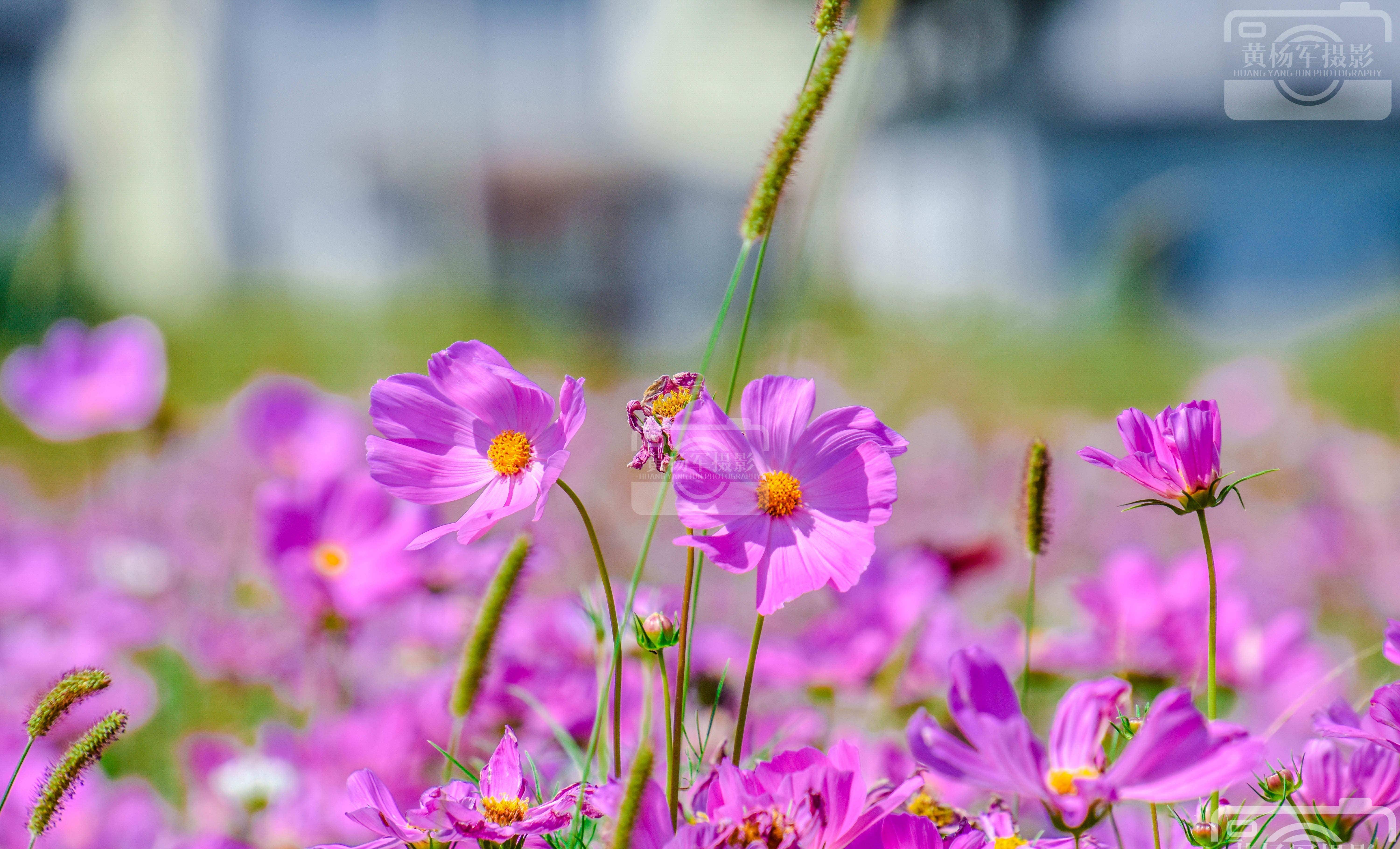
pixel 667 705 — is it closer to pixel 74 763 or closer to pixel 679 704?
pixel 679 704

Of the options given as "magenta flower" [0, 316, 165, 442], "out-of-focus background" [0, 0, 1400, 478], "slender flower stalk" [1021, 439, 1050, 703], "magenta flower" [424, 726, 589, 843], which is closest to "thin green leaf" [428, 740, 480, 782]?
"magenta flower" [424, 726, 589, 843]

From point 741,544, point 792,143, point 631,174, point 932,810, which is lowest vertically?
point 932,810

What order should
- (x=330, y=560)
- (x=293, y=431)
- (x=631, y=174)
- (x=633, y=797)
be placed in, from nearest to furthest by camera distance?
(x=633, y=797) < (x=330, y=560) < (x=293, y=431) < (x=631, y=174)

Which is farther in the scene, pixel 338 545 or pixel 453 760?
pixel 338 545

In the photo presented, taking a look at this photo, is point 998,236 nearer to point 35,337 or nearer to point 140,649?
point 35,337

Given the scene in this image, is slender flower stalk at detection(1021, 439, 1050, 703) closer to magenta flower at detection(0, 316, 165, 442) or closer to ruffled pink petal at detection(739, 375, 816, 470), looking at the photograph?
ruffled pink petal at detection(739, 375, 816, 470)

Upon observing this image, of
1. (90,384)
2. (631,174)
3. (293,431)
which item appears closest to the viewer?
(293,431)

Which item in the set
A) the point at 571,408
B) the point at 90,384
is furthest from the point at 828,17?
the point at 90,384

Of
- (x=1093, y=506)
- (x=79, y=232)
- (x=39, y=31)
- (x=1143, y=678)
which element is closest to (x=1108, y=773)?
(x=1143, y=678)
